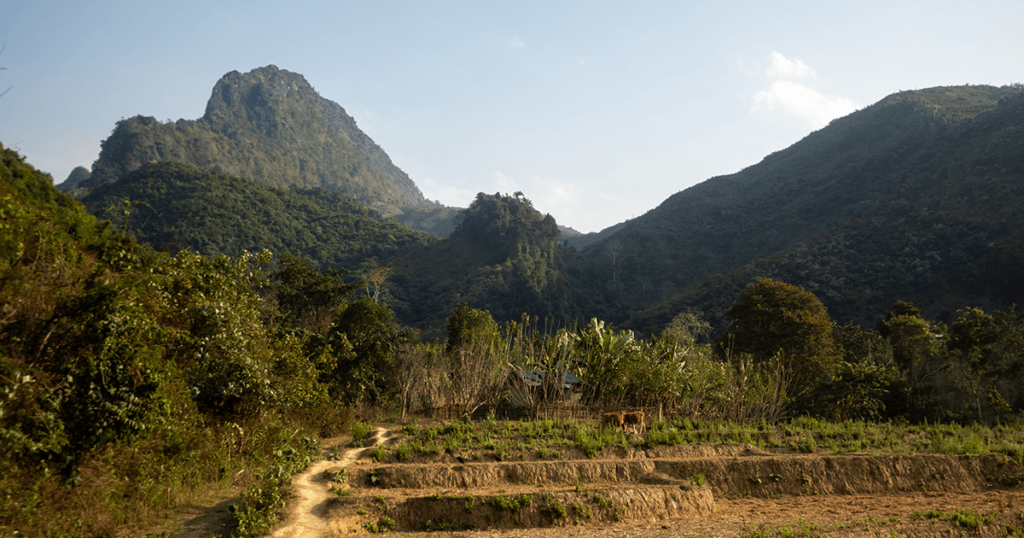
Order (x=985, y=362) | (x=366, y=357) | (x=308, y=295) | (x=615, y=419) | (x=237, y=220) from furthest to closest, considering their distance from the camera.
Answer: (x=237, y=220)
(x=308, y=295)
(x=985, y=362)
(x=366, y=357)
(x=615, y=419)

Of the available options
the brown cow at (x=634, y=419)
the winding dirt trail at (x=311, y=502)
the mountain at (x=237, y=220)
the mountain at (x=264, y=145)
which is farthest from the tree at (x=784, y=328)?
the mountain at (x=264, y=145)

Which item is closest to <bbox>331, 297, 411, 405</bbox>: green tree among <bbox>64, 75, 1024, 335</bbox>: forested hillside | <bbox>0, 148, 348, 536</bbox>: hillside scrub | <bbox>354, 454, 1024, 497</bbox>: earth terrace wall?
<bbox>354, 454, 1024, 497</bbox>: earth terrace wall

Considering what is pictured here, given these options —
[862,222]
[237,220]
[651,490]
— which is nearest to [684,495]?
[651,490]

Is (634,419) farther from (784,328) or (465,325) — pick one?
(784,328)

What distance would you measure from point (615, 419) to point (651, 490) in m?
3.50

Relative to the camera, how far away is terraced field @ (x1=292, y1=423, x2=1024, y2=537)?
24.8ft

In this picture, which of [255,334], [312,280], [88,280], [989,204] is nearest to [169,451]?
[255,334]

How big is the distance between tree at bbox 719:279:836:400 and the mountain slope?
340 feet

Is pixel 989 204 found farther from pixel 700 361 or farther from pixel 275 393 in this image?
pixel 275 393

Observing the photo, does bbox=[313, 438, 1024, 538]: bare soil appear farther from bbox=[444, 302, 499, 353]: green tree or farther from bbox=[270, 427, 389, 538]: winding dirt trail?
bbox=[444, 302, 499, 353]: green tree

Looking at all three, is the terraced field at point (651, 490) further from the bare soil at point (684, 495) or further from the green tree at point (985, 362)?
the green tree at point (985, 362)

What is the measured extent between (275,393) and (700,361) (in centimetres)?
1171

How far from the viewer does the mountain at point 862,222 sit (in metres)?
48.7

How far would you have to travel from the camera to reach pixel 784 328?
2286 centimetres
